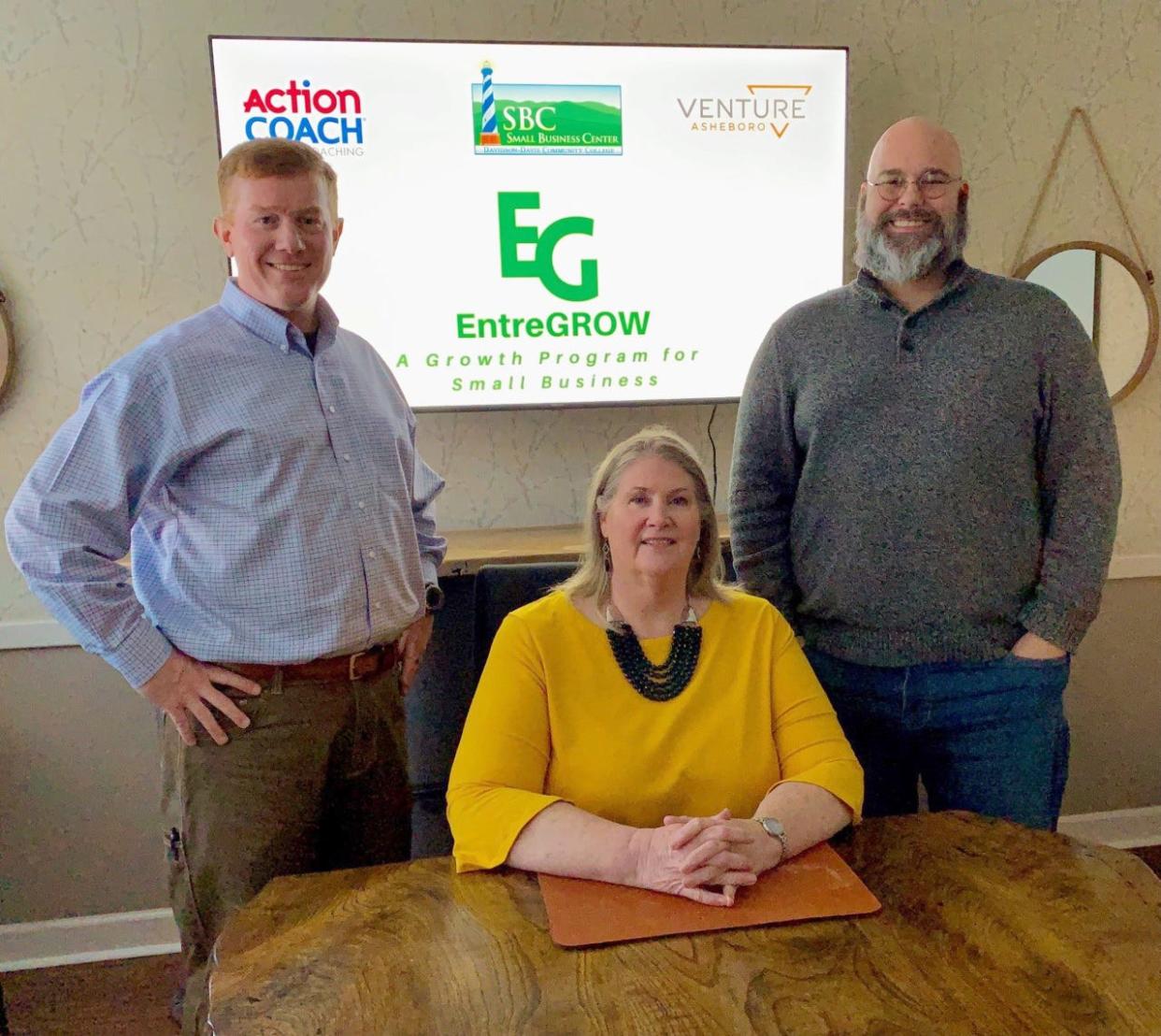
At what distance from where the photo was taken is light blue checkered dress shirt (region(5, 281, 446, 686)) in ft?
4.77

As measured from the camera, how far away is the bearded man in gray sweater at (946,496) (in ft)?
5.26

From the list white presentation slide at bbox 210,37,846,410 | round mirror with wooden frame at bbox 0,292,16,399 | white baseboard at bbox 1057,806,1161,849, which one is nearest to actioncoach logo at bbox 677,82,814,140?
white presentation slide at bbox 210,37,846,410

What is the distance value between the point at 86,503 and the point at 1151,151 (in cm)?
276

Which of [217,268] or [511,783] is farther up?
[217,268]

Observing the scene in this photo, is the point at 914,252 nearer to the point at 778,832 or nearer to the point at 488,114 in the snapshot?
the point at 778,832

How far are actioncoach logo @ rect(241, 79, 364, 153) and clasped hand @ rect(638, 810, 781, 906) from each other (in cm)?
175

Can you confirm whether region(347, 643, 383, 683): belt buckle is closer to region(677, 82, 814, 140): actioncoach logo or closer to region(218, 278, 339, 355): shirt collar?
region(218, 278, 339, 355): shirt collar

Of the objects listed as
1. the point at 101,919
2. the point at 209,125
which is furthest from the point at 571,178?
the point at 101,919

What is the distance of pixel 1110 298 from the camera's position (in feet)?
8.91

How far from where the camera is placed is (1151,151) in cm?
267

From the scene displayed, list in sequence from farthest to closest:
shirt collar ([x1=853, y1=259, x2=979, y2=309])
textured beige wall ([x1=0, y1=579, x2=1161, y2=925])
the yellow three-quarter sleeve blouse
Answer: textured beige wall ([x1=0, y1=579, x2=1161, y2=925]) → shirt collar ([x1=853, y1=259, x2=979, y2=309]) → the yellow three-quarter sleeve blouse

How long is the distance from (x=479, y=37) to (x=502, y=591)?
54.0 inches

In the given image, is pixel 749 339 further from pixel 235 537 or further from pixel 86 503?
pixel 86 503

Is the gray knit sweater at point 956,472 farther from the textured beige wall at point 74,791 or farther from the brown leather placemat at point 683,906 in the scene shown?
the textured beige wall at point 74,791
